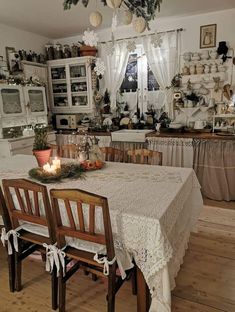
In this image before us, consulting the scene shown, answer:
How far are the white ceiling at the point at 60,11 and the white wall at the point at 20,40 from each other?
0.11m

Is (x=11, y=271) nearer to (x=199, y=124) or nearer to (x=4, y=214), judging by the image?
(x=4, y=214)

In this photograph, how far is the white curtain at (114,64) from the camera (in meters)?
4.04

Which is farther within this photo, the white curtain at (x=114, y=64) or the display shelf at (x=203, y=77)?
the white curtain at (x=114, y=64)

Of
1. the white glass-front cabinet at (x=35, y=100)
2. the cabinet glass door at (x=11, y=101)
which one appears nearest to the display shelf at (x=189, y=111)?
the white glass-front cabinet at (x=35, y=100)

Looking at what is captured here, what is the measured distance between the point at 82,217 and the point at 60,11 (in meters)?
2.86

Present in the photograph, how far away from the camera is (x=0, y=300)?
→ 1.75 metres

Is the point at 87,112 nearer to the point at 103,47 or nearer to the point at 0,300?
the point at 103,47

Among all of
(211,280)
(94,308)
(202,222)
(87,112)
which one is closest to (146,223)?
(94,308)

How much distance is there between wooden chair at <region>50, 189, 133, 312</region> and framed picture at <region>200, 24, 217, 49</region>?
3.14 m

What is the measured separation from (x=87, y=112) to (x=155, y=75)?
4.28 ft

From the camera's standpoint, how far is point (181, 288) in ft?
5.97

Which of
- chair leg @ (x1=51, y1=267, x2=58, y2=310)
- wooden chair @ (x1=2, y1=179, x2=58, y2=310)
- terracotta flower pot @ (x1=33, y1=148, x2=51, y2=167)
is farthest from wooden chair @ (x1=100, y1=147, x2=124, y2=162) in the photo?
chair leg @ (x1=51, y1=267, x2=58, y2=310)

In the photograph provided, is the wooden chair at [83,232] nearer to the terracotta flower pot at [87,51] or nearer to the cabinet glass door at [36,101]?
the cabinet glass door at [36,101]

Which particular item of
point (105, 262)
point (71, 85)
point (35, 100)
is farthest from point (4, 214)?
point (71, 85)
